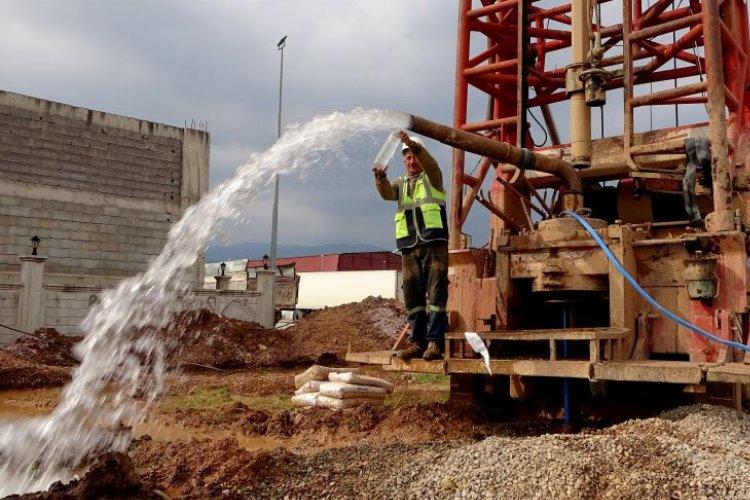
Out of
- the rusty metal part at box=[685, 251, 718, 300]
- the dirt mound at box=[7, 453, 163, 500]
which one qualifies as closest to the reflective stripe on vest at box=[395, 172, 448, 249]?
the rusty metal part at box=[685, 251, 718, 300]

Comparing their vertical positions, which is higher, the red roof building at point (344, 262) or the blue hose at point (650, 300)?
the red roof building at point (344, 262)

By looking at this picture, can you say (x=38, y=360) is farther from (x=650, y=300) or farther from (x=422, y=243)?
(x=650, y=300)

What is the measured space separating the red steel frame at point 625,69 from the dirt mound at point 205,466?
161 inches

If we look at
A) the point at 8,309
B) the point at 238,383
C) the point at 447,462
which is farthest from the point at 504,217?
the point at 8,309

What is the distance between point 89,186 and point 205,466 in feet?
56.2

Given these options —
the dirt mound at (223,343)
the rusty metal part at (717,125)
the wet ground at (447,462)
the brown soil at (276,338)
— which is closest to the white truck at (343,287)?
the brown soil at (276,338)

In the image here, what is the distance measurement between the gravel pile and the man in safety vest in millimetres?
1635

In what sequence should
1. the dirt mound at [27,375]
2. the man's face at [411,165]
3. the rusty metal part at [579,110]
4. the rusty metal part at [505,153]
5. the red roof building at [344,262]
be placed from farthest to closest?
1. the red roof building at [344,262]
2. the dirt mound at [27,375]
3. the rusty metal part at [579,110]
4. the man's face at [411,165]
5. the rusty metal part at [505,153]

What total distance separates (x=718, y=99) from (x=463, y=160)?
11.5ft

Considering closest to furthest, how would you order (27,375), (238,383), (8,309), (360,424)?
(360,424) → (238,383) → (27,375) → (8,309)

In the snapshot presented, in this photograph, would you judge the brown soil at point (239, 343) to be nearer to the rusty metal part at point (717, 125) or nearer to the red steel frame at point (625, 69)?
the red steel frame at point (625, 69)

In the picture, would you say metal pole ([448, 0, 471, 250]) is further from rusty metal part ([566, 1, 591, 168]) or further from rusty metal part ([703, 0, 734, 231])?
rusty metal part ([703, 0, 734, 231])

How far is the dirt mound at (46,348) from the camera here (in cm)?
1513

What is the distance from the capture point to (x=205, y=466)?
5.19m
